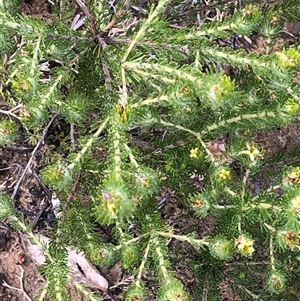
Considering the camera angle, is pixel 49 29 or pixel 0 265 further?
→ pixel 0 265

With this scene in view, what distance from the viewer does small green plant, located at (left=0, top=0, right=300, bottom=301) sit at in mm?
1691

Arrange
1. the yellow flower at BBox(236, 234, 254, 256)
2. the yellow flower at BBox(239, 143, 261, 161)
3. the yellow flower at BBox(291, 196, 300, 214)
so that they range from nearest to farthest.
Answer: the yellow flower at BBox(291, 196, 300, 214)
the yellow flower at BBox(236, 234, 254, 256)
the yellow flower at BBox(239, 143, 261, 161)

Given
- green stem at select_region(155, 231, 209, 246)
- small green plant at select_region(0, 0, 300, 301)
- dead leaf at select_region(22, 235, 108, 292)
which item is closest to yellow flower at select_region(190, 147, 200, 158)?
small green plant at select_region(0, 0, 300, 301)

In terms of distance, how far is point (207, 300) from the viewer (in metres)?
2.48

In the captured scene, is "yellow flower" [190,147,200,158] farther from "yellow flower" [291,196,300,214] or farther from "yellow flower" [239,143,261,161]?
"yellow flower" [291,196,300,214]

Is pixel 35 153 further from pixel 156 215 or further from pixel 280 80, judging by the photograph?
pixel 280 80

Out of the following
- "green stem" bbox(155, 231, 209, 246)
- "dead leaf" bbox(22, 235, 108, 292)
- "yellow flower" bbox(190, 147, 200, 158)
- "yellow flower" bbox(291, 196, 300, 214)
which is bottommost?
"dead leaf" bbox(22, 235, 108, 292)

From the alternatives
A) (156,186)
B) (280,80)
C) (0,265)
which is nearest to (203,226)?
(0,265)

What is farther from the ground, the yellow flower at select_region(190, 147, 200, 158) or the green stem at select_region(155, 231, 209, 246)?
the yellow flower at select_region(190, 147, 200, 158)

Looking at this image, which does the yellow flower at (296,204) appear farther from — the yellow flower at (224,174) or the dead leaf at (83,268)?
the dead leaf at (83,268)

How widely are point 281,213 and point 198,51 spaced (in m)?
0.62

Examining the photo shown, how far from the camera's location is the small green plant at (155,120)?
1.69 m

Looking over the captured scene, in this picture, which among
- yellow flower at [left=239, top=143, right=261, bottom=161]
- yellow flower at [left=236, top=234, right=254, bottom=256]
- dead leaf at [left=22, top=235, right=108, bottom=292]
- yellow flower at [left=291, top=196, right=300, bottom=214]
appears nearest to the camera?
yellow flower at [left=291, top=196, right=300, bottom=214]

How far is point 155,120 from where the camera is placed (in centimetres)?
200
